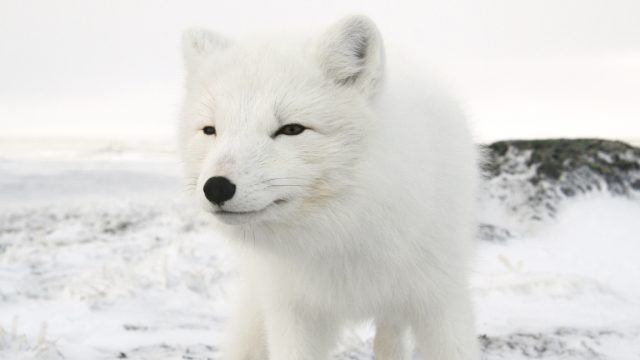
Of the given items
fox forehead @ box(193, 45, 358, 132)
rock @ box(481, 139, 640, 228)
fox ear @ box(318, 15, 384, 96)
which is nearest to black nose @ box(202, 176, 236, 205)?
fox forehead @ box(193, 45, 358, 132)

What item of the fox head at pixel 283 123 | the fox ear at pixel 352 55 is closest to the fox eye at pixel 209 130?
the fox head at pixel 283 123


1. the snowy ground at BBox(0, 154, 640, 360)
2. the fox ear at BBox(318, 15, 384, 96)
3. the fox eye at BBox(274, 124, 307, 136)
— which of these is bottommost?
the snowy ground at BBox(0, 154, 640, 360)

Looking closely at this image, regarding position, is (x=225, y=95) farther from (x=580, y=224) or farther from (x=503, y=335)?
(x=580, y=224)

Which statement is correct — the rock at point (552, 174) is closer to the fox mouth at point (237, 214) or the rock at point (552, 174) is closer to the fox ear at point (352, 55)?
the fox ear at point (352, 55)

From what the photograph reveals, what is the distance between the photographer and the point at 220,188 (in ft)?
8.32

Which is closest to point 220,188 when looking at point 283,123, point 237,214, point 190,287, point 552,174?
point 237,214

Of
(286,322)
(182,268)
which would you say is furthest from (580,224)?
(286,322)

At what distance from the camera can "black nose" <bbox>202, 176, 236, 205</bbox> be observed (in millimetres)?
2535

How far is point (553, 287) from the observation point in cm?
632

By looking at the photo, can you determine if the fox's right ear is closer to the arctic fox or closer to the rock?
the arctic fox

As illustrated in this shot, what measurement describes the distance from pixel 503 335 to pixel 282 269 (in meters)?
2.68

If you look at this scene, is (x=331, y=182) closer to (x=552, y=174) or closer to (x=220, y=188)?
(x=220, y=188)

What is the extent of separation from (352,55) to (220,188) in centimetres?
88

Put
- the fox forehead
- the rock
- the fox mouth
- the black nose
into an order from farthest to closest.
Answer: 1. the rock
2. the fox forehead
3. the fox mouth
4. the black nose
